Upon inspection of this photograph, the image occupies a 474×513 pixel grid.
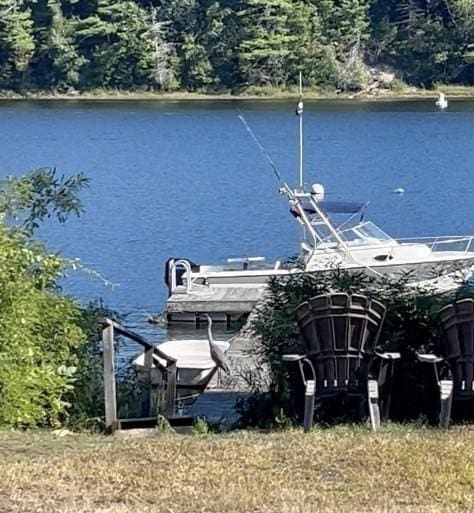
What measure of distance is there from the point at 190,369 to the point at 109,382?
3.71m

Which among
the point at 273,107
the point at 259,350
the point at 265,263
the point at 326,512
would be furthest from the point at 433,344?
the point at 273,107

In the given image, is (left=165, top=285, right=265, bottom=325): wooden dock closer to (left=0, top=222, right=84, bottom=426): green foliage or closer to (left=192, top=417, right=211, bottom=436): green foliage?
(left=0, top=222, right=84, bottom=426): green foliage

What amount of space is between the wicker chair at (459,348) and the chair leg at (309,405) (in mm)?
578

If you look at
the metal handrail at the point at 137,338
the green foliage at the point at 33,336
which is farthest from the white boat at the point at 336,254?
the green foliage at the point at 33,336

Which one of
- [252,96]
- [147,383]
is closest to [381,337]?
[147,383]

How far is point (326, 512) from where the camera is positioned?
416 centimetres

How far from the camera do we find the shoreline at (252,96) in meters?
66.8

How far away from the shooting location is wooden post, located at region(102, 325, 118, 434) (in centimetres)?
688

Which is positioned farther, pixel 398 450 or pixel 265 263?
pixel 265 263

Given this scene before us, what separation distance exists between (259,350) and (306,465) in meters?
3.02

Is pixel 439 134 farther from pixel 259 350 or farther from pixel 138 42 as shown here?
pixel 259 350

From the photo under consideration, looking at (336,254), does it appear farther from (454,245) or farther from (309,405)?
(309,405)

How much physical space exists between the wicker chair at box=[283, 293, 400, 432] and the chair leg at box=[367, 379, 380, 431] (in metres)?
0.08

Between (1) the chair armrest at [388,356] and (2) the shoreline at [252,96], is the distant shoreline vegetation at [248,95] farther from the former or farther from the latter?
(1) the chair armrest at [388,356]
